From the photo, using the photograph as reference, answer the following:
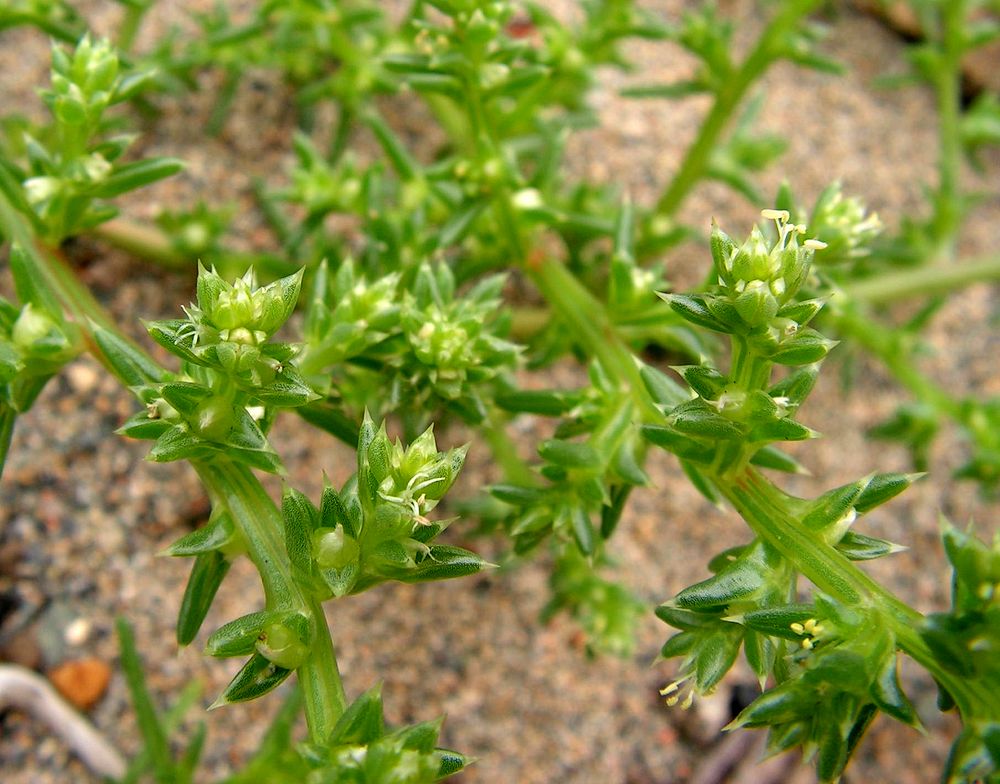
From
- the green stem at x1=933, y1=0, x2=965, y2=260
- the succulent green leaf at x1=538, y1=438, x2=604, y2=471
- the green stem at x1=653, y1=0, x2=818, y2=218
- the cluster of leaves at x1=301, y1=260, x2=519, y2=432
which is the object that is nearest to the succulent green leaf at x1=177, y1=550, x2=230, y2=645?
the cluster of leaves at x1=301, y1=260, x2=519, y2=432

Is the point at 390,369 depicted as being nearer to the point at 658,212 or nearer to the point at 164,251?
the point at 164,251

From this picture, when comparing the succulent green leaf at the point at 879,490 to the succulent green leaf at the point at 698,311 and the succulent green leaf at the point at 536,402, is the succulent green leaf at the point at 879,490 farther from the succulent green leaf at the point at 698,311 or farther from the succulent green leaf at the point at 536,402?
the succulent green leaf at the point at 536,402

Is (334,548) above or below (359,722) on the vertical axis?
above

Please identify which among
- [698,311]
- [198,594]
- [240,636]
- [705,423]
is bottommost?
[198,594]

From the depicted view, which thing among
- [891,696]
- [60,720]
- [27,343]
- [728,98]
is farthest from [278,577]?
[728,98]

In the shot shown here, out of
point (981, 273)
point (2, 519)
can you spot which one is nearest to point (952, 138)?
point (981, 273)

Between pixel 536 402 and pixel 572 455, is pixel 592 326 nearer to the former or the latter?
pixel 536 402

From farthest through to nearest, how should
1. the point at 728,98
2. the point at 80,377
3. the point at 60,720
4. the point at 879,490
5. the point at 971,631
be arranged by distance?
the point at 728,98 < the point at 80,377 < the point at 60,720 < the point at 879,490 < the point at 971,631
